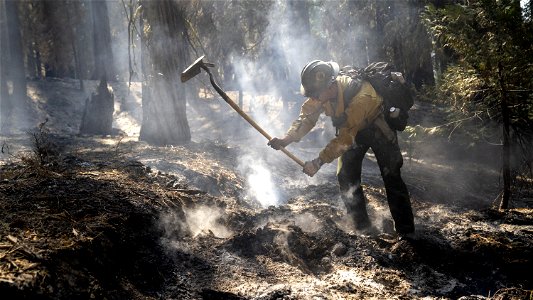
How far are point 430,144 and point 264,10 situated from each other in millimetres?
11770

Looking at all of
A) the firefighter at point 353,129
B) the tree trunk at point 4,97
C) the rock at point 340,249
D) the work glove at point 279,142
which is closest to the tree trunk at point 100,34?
the tree trunk at point 4,97

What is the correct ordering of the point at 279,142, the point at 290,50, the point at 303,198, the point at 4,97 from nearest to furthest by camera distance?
the point at 279,142
the point at 303,198
the point at 4,97
the point at 290,50

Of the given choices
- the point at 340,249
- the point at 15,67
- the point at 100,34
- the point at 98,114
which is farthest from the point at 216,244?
the point at 100,34

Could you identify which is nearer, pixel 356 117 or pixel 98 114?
pixel 356 117

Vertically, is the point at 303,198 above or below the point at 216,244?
below

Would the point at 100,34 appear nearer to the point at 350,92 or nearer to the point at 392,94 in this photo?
the point at 350,92

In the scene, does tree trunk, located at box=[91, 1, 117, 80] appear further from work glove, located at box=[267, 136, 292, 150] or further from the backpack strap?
the backpack strap

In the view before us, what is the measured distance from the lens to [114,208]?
3.53 meters

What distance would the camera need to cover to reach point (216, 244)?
3.86 m

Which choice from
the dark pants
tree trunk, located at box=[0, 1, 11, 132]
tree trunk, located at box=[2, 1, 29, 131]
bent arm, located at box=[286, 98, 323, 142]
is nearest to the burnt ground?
the dark pants

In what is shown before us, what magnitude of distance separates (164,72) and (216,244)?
5334 millimetres

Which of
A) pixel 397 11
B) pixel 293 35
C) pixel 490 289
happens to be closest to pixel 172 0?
pixel 490 289

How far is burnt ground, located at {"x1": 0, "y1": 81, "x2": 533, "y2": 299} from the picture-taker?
2.66m

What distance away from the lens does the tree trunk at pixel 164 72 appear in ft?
26.7
